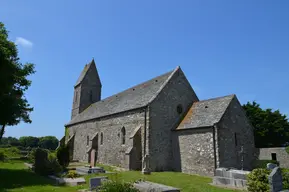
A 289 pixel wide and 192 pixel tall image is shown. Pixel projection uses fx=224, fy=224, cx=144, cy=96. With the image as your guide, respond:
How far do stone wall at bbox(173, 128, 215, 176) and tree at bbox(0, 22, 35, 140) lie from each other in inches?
536

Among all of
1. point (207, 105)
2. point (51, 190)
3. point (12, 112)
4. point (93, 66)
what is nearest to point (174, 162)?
point (207, 105)

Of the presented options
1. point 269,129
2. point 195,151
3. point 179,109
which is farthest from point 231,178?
point 269,129

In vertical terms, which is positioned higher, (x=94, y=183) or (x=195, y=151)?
(x=195, y=151)

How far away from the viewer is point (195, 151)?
59.1ft

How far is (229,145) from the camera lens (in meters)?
17.5

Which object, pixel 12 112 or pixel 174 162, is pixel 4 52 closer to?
pixel 12 112

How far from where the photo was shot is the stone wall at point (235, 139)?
16984 millimetres

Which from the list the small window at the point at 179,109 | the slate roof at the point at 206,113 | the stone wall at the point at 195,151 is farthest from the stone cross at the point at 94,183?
the small window at the point at 179,109

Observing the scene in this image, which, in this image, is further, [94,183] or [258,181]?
[258,181]

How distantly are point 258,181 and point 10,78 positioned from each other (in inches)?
634

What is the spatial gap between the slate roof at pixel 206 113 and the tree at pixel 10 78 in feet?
44.6

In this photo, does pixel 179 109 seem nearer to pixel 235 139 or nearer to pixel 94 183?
A: pixel 235 139

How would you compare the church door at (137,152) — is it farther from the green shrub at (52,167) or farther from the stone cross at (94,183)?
the stone cross at (94,183)

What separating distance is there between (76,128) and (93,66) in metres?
12.7
